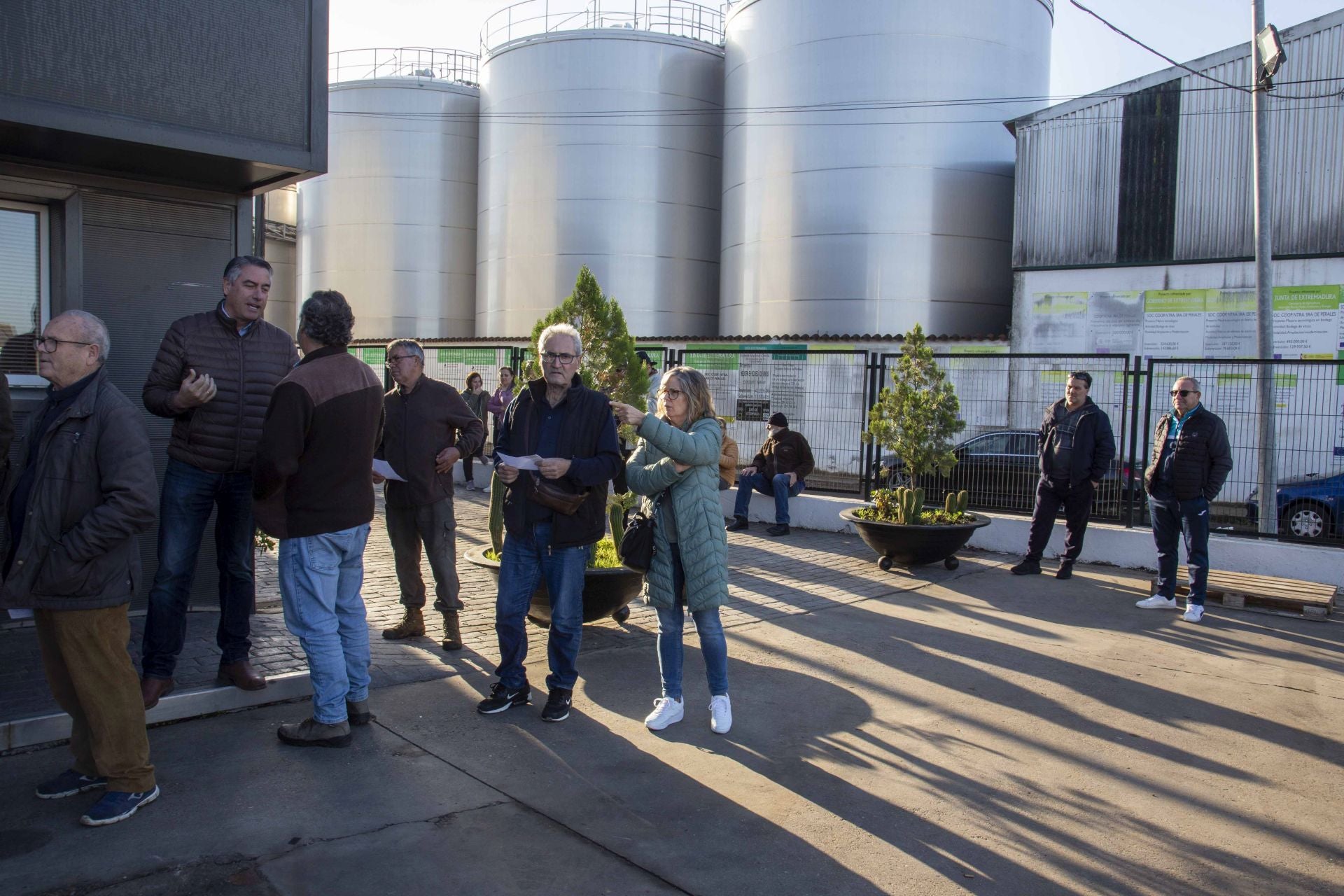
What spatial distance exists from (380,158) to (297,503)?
26.0 m

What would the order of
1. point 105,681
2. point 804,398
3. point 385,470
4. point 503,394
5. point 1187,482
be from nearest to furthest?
point 105,681 < point 385,470 < point 1187,482 < point 804,398 < point 503,394

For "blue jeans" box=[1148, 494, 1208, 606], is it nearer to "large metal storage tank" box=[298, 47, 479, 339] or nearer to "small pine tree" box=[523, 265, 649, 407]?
"small pine tree" box=[523, 265, 649, 407]

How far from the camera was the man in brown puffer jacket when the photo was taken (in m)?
4.69

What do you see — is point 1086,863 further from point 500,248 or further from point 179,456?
point 500,248

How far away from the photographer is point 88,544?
3.58 meters

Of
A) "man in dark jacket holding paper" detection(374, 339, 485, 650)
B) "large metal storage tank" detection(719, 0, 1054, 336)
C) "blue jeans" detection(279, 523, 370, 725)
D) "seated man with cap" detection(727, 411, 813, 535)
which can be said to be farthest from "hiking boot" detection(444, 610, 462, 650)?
"large metal storage tank" detection(719, 0, 1054, 336)

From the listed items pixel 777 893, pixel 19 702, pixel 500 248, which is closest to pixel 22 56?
pixel 19 702

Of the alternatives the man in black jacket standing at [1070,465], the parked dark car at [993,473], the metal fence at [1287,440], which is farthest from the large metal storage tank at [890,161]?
the man in black jacket standing at [1070,465]

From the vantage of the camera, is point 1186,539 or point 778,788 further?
point 1186,539

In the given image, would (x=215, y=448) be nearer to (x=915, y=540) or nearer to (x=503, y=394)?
(x=915, y=540)

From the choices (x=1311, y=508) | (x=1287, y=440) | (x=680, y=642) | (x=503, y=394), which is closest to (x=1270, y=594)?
(x=1311, y=508)

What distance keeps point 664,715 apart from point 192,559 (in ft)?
7.87

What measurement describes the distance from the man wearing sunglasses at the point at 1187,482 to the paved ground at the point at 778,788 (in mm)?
1314

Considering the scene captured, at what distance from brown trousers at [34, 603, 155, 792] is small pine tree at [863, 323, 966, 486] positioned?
751cm
